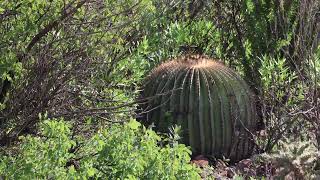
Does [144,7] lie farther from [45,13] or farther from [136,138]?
[136,138]

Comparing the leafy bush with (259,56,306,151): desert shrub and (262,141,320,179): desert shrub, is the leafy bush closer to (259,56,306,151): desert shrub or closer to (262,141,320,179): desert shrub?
(262,141,320,179): desert shrub

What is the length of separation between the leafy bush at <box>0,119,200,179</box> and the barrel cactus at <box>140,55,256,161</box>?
2210mm

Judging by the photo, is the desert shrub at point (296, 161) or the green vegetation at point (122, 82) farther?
the desert shrub at point (296, 161)

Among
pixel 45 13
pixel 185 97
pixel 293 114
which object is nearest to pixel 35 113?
pixel 45 13

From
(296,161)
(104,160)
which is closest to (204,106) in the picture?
(296,161)

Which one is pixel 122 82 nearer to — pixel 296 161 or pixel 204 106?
pixel 204 106

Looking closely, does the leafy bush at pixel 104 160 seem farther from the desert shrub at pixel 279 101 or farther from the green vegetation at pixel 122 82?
the desert shrub at pixel 279 101

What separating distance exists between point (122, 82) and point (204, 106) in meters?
0.73

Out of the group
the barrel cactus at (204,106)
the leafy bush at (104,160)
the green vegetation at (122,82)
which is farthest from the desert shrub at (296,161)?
the leafy bush at (104,160)

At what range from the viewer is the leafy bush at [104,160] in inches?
156

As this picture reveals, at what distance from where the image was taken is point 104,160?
4102 millimetres

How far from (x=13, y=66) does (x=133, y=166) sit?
1.34 meters

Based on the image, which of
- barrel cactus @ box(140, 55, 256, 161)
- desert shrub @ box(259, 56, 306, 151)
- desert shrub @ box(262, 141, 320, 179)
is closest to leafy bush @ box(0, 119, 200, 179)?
desert shrub @ box(262, 141, 320, 179)

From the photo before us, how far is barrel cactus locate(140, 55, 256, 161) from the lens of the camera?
6.50 meters
